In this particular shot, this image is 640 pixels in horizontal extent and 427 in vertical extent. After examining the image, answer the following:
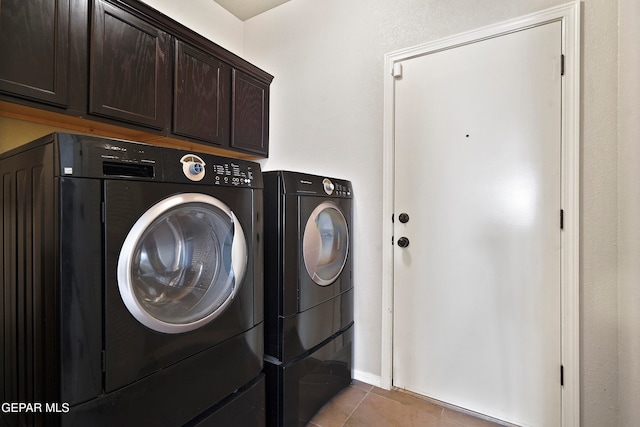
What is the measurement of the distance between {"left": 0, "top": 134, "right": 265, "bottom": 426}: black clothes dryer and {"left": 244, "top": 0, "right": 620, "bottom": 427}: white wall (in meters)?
0.91

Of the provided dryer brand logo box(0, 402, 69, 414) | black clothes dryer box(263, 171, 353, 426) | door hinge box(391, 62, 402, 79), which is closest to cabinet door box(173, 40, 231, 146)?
black clothes dryer box(263, 171, 353, 426)

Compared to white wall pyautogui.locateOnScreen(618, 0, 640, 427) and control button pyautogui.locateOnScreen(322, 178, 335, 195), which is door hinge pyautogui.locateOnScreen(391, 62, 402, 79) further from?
white wall pyautogui.locateOnScreen(618, 0, 640, 427)

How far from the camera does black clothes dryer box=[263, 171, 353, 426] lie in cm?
145

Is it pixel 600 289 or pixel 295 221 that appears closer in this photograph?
pixel 600 289

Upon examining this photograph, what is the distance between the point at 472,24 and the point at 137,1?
1.75 m

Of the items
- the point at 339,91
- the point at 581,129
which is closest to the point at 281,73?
the point at 339,91

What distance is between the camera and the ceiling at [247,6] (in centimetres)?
231

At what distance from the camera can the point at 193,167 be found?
1.08 metres

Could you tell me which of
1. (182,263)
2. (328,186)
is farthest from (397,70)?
(182,263)

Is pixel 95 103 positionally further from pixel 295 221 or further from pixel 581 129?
pixel 581 129

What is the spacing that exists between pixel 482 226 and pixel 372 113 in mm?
A: 946

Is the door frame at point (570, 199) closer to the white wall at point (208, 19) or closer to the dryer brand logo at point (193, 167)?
the dryer brand logo at point (193, 167)

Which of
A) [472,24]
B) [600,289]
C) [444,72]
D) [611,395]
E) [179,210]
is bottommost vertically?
[611,395]

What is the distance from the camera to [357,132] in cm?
200
